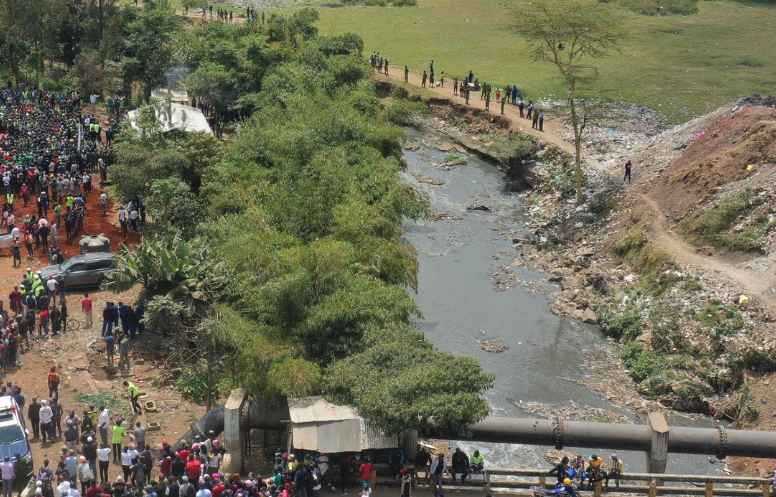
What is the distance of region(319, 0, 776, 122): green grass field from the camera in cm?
7131

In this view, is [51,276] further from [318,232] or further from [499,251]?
[499,251]

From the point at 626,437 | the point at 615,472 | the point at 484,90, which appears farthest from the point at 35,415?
the point at 484,90

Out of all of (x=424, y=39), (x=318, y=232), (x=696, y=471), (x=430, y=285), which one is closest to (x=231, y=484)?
(x=318, y=232)

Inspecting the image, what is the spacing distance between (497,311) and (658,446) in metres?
16.4

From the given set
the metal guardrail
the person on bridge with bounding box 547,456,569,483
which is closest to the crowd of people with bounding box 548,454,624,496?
the person on bridge with bounding box 547,456,569,483

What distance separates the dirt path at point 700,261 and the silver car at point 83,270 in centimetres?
2293

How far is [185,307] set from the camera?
34656 millimetres

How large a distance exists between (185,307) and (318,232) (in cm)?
515

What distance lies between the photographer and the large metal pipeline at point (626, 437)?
28.5 meters

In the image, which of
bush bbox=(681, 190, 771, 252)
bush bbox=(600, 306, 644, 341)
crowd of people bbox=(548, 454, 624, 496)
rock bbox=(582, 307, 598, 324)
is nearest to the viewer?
crowd of people bbox=(548, 454, 624, 496)

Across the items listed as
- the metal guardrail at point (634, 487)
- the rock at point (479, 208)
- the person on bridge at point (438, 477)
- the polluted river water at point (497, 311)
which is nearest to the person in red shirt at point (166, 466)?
the person on bridge at point (438, 477)

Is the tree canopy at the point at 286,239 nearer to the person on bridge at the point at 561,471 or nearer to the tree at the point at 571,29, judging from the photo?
the person on bridge at the point at 561,471

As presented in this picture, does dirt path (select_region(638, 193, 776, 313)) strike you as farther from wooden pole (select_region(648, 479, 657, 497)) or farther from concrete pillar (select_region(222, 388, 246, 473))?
concrete pillar (select_region(222, 388, 246, 473))

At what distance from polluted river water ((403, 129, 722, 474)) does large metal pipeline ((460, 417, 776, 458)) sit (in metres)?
3.78
